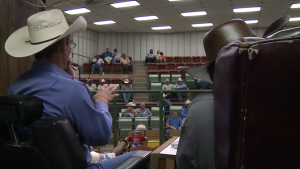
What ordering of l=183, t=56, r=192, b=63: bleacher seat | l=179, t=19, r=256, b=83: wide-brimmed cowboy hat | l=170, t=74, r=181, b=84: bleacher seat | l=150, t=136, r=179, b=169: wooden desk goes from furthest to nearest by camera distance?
1. l=183, t=56, r=192, b=63: bleacher seat
2. l=170, t=74, r=181, b=84: bleacher seat
3. l=150, t=136, r=179, b=169: wooden desk
4. l=179, t=19, r=256, b=83: wide-brimmed cowboy hat

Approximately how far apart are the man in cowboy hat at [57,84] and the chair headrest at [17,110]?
13 centimetres

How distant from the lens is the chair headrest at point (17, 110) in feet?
3.51

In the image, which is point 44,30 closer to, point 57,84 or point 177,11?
point 57,84

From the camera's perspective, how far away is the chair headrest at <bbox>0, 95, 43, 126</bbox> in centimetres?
107

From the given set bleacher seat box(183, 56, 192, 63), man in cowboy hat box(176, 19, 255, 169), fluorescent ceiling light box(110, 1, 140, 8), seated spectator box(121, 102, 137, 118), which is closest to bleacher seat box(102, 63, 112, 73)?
fluorescent ceiling light box(110, 1, 140, 8)

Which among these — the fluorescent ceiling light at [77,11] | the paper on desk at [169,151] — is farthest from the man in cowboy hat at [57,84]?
the fluorescent ceiling light at [77,11]

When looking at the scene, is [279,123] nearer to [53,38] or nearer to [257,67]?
[257,67]

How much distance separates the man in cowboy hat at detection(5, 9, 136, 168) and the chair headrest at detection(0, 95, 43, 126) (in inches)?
5.0

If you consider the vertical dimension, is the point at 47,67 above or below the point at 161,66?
below

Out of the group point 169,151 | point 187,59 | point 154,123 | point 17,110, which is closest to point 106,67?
point 187,59

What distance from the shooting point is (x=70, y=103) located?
1251 mm

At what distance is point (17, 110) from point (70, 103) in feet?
0.83

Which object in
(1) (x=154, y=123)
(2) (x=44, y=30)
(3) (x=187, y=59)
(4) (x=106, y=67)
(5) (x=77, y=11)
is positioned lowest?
(1) (x=154, y=123)

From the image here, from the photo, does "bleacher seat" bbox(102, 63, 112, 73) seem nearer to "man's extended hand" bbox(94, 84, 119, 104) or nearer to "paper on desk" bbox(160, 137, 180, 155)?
"paper on desk" bbox(160, 137, 180, 155)
